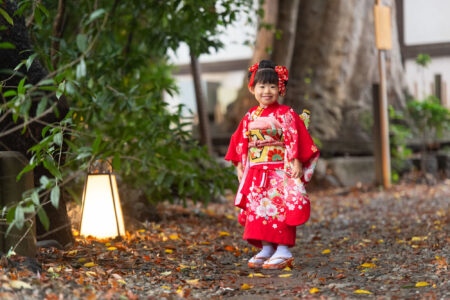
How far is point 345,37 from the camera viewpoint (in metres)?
9.87

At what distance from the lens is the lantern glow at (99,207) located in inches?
161

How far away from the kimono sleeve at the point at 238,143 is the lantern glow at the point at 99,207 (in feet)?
3.12

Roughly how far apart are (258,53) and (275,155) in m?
5.64

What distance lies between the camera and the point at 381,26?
27.2 feet

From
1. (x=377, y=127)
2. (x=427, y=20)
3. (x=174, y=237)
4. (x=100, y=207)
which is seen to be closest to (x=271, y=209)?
(x=174, y=237)

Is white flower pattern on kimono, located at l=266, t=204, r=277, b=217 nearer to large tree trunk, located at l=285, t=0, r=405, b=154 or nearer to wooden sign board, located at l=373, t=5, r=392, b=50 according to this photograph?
wooden sign board, located at l=373, t=5, r=392, b=50

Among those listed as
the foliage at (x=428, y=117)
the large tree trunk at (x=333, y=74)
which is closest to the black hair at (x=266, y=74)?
the large tree trunk at (x=333, y=74)

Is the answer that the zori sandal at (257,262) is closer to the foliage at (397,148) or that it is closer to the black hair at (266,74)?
the black hair at (266,74)

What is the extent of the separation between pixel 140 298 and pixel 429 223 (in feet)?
11.4

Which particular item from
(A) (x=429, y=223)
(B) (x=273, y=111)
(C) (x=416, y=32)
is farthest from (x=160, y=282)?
(C) (x=416, y=32)

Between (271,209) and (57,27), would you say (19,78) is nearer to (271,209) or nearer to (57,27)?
(57,27)

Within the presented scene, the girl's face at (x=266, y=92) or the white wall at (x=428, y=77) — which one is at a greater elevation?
the white wall at (x=428, y=77)

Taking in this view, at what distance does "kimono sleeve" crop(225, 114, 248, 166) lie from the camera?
375 cm

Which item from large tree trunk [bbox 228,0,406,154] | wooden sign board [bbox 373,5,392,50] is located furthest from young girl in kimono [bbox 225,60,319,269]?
large tree trunk [bbox 228,0,406,154]
